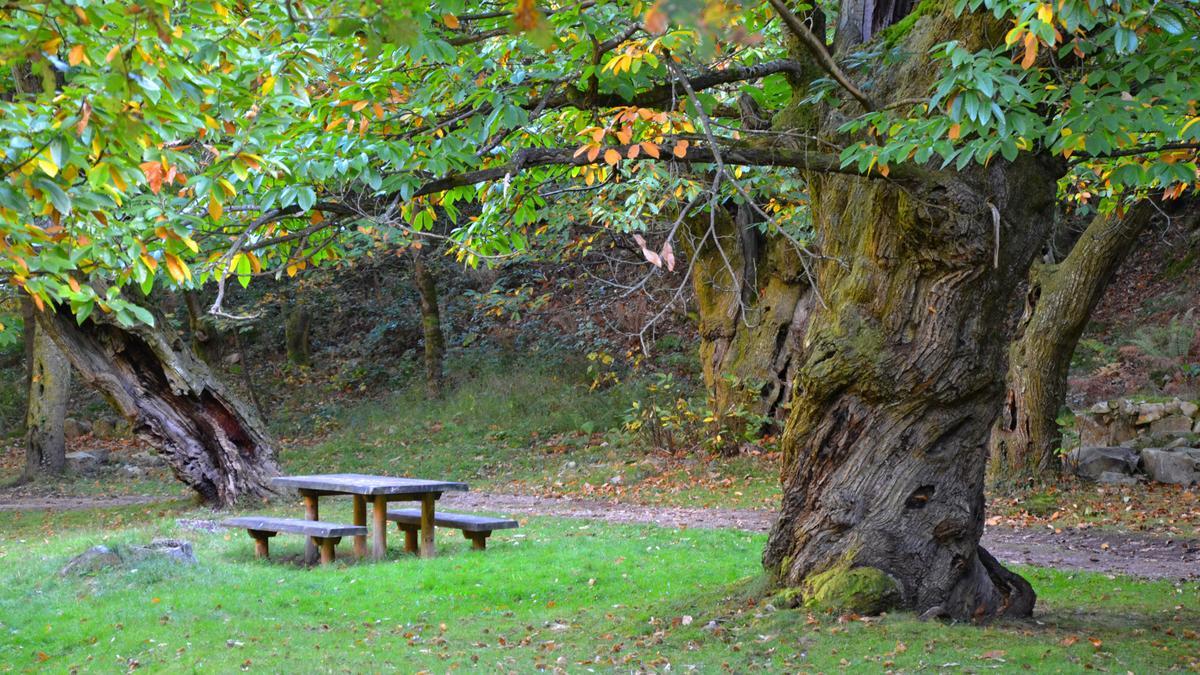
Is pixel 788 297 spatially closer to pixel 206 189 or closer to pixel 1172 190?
pixel 1172 190

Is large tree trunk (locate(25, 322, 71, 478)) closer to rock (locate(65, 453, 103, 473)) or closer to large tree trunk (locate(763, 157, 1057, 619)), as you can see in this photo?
rock (locate(65, 453, 103, 473))

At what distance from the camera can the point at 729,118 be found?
1244 centimetres

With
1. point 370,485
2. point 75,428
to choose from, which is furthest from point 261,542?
point 75,428

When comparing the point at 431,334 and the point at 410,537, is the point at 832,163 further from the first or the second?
the point at 431,334

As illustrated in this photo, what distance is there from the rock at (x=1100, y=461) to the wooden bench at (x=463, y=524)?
740 centimetres

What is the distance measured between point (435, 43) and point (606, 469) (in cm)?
1171

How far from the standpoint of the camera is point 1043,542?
10609mm

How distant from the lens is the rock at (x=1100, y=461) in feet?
43.0

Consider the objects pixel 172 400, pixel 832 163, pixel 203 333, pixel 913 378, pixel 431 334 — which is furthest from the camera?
pixel 203 333

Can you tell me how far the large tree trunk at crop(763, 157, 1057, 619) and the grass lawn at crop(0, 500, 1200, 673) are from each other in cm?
38

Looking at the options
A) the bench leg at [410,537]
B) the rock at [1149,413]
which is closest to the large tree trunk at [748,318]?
the rock at [1149,413]

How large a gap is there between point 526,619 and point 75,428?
18725 mm

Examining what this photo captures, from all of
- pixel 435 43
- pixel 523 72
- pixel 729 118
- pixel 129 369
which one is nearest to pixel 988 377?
pixel 523 72

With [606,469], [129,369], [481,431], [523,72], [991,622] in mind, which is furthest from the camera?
[481,431]
